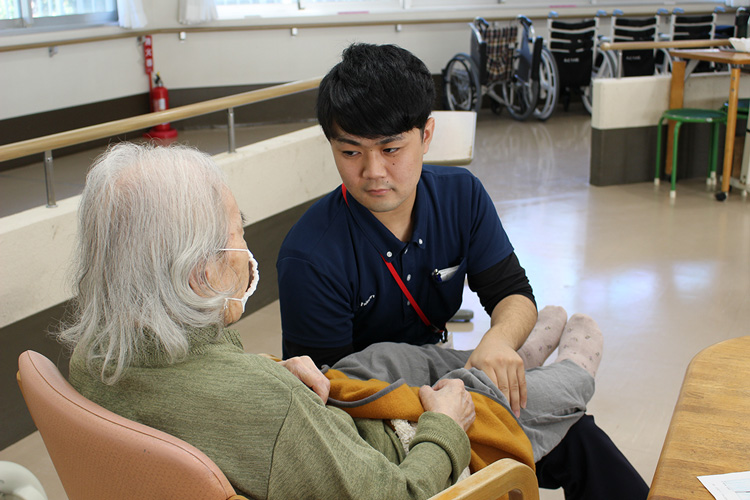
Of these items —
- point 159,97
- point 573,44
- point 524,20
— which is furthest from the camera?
point 573,44

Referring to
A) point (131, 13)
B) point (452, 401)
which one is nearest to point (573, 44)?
point (131, 13)

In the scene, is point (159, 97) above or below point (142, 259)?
below

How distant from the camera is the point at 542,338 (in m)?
1.81

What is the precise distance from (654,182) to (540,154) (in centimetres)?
122

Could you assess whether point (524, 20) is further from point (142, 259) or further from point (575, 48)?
point (142, 259)

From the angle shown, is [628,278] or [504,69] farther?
[504,69]

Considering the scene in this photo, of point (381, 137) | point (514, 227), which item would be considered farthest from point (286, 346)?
point (514, 227)

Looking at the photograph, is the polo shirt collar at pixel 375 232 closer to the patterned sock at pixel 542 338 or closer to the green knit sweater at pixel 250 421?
the patterned sock at pixel 542 338

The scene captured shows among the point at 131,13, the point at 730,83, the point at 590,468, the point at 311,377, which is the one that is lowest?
the point at 590,468

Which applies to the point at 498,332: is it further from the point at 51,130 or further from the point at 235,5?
the point at 235,5

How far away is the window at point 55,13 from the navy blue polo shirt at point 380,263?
5.01m

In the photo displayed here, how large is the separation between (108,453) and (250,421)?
19cm

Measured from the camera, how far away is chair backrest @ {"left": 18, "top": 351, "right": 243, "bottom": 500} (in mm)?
937

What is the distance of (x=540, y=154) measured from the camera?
6371 mm
